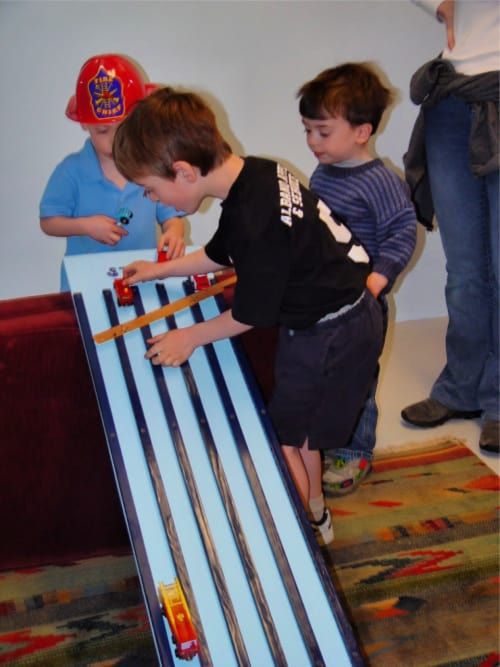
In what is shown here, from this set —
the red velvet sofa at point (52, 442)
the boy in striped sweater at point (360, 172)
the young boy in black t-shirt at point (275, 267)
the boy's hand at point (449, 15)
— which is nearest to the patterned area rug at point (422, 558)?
the young boy in black t-shirt at point (275, 267)

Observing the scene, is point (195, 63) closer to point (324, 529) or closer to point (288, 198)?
point (288, 198)

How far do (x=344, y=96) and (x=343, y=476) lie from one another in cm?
106

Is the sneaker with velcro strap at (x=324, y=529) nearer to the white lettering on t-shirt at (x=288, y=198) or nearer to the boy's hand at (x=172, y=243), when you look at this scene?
the boy's hand at (x=172, y=243)

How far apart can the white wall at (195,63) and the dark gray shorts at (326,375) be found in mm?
1328

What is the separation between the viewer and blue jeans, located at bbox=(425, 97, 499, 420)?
225 centimetres

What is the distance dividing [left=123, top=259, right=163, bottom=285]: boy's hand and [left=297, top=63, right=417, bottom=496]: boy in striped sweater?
0.46 m

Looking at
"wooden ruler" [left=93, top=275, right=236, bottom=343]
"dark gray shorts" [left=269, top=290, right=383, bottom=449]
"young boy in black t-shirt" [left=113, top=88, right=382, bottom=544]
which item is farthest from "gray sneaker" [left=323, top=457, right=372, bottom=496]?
"wooden ruler" [left=93, top=275, right=236, bottom=343]

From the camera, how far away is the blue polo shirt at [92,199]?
203 cm

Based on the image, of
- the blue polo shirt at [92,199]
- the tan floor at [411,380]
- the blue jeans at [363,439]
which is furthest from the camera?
the tan floor at [411,380]

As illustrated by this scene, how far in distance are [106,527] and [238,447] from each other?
0.50 metres

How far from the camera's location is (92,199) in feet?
6.72

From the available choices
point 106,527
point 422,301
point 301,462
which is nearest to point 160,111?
point 301,462

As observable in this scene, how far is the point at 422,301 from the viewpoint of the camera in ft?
10.8

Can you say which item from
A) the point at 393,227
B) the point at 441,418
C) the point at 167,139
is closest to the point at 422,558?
the point at 441,418
